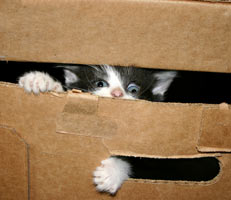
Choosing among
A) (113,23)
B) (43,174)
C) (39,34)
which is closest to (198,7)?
(113,23)

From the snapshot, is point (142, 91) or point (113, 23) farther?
point (142, 91)

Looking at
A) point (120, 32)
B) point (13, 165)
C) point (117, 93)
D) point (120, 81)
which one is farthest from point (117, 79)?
point (13, 165)

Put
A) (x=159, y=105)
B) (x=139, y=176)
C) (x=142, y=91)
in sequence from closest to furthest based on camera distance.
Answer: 1. (x=159, y=105)
2. (x=139, y=176)
3. (x=142, y=91)

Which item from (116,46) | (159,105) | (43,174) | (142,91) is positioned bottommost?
(43,174)

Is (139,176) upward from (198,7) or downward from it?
downward

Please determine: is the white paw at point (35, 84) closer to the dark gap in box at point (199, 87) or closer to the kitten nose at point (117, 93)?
the kitten nose at point (117, 93)

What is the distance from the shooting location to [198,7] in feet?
2.63

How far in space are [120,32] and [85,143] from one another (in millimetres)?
398

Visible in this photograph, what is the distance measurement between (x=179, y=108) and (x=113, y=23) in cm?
36

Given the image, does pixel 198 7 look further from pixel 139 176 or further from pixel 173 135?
pixel 139 176

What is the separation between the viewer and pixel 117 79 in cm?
126

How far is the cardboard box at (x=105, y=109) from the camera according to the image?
0.75m

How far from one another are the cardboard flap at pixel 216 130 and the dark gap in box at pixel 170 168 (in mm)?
366

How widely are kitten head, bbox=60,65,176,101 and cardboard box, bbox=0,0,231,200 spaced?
0.35 m
